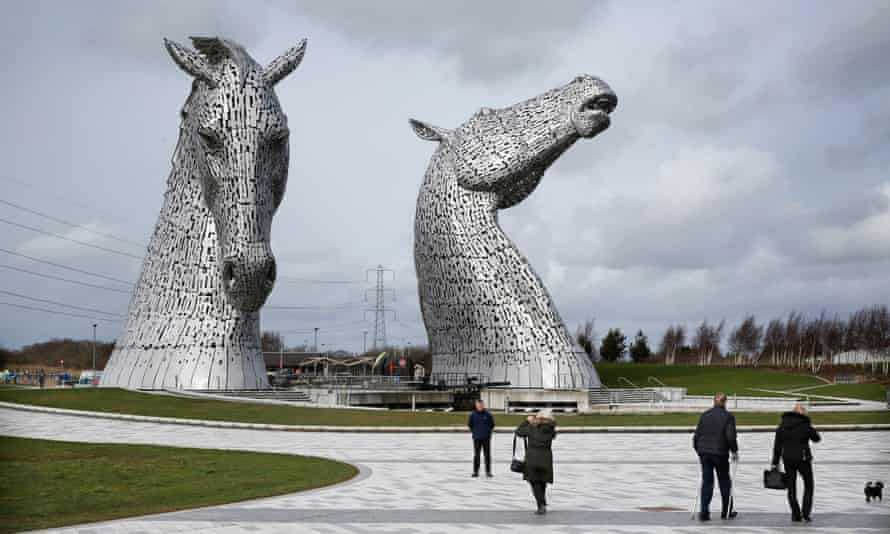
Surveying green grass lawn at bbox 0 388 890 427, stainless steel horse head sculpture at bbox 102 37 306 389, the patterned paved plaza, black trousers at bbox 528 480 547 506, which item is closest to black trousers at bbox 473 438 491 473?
the patterned paved plaza

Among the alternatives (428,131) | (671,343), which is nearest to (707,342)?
(671,343)

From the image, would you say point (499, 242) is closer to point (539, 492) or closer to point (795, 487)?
point (539, 492)

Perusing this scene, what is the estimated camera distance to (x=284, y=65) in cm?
3158

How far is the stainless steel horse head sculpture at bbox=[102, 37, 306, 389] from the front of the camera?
29438 mm

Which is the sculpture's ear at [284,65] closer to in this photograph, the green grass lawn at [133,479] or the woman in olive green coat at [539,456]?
the green grass lawn at [133,479]

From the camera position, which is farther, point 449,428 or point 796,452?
point 449,428

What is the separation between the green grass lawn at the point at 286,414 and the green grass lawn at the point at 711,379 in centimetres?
1888

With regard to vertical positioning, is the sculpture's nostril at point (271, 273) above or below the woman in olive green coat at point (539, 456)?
above

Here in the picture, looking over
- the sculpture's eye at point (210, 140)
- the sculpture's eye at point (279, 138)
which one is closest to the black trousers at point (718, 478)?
the sculpture's eye at point (279, 138)

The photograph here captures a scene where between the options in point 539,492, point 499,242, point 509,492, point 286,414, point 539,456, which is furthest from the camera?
point 499,242

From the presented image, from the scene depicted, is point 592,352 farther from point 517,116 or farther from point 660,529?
point 660,529

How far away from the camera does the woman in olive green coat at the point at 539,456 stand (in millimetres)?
10391

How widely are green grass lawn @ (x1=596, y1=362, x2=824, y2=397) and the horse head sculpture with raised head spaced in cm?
2522

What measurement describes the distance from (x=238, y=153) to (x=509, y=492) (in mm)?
19723
